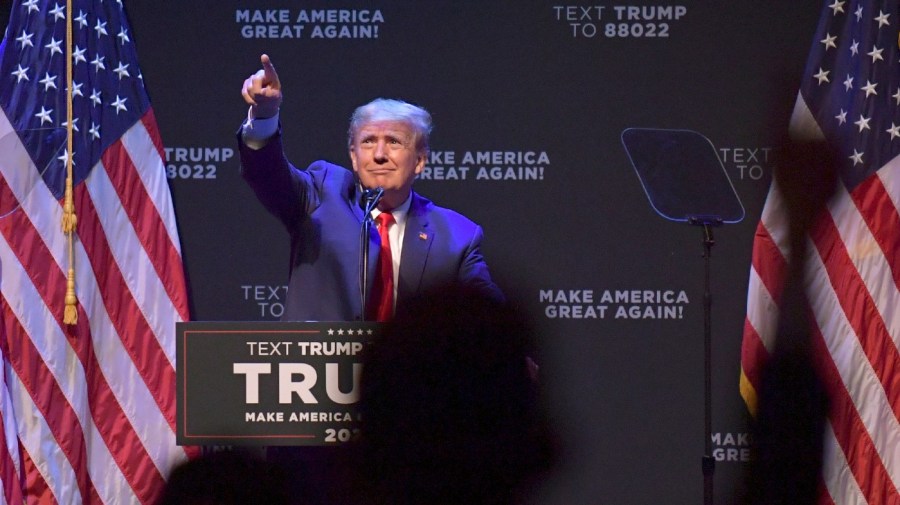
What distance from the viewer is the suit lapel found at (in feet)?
9.88

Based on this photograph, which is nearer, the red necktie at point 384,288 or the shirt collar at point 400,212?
the red necktie at point 384,288

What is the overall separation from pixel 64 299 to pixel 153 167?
63 cm

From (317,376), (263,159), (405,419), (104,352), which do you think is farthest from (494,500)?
(104,352)

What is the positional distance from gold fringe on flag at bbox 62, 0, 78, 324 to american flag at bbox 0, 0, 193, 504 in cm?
2

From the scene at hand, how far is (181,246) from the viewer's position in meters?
4.61

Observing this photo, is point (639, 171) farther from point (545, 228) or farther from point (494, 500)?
point (494, 500)

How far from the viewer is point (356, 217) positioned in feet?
10.0

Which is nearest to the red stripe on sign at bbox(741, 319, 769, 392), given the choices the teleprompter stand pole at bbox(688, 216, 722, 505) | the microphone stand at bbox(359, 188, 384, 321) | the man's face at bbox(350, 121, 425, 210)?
the teleprompter stand pole at bbox(688, 216, 722, 505)

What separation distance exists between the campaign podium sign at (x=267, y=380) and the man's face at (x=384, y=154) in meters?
0.79

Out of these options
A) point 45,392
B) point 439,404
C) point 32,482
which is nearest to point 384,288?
point 439,404

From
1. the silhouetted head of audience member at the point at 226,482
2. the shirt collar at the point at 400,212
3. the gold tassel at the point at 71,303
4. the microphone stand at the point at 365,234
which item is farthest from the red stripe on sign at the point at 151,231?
the microphone stand at the point at 365,234

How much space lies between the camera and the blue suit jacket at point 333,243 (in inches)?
116

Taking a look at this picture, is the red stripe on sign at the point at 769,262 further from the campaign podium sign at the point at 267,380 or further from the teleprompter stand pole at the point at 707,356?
the campaign podium sign at the point at 267,380

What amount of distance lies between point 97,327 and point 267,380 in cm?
221
